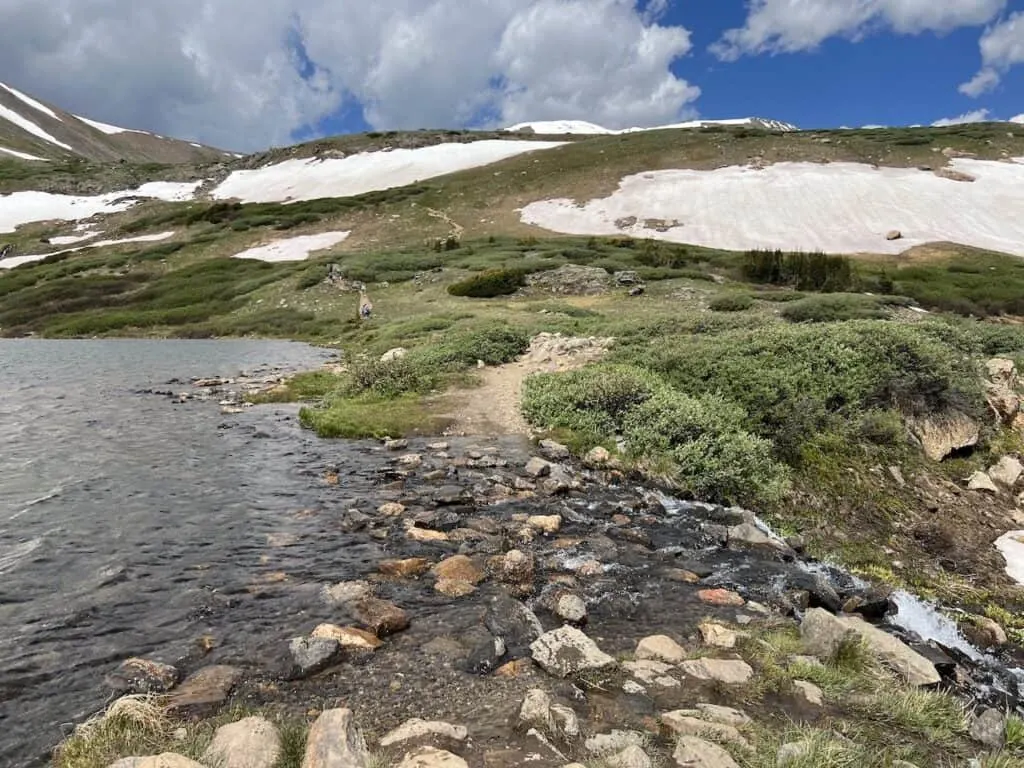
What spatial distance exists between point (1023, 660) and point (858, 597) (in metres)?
1.87

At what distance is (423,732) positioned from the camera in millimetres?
5129

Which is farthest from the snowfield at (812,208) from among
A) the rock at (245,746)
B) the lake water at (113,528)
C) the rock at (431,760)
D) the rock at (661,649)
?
the rock at (245,746)

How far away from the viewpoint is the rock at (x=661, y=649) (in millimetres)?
6586

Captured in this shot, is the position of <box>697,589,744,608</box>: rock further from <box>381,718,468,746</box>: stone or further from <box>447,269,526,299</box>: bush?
<box>447,269,526,299</box>: bush

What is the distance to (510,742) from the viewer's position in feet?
16.6

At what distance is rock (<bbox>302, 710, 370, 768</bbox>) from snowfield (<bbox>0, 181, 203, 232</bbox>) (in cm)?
11567

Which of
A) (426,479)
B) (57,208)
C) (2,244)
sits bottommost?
(426,479)

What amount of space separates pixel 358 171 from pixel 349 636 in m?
107

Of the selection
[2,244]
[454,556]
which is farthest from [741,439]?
[2,244]

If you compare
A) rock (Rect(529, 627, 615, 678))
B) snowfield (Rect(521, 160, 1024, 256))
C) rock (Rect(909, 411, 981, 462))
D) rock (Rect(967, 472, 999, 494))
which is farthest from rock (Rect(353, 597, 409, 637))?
snowfield (Rect(521, 160, 1024, 256))

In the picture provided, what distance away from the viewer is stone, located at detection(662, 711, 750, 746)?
16.6 ft

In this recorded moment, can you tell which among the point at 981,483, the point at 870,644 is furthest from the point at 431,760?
the point at 981,483

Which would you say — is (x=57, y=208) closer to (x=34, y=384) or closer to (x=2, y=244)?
(x=2, y=244)

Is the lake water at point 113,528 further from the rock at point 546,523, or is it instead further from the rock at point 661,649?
the rock at point 661,649
